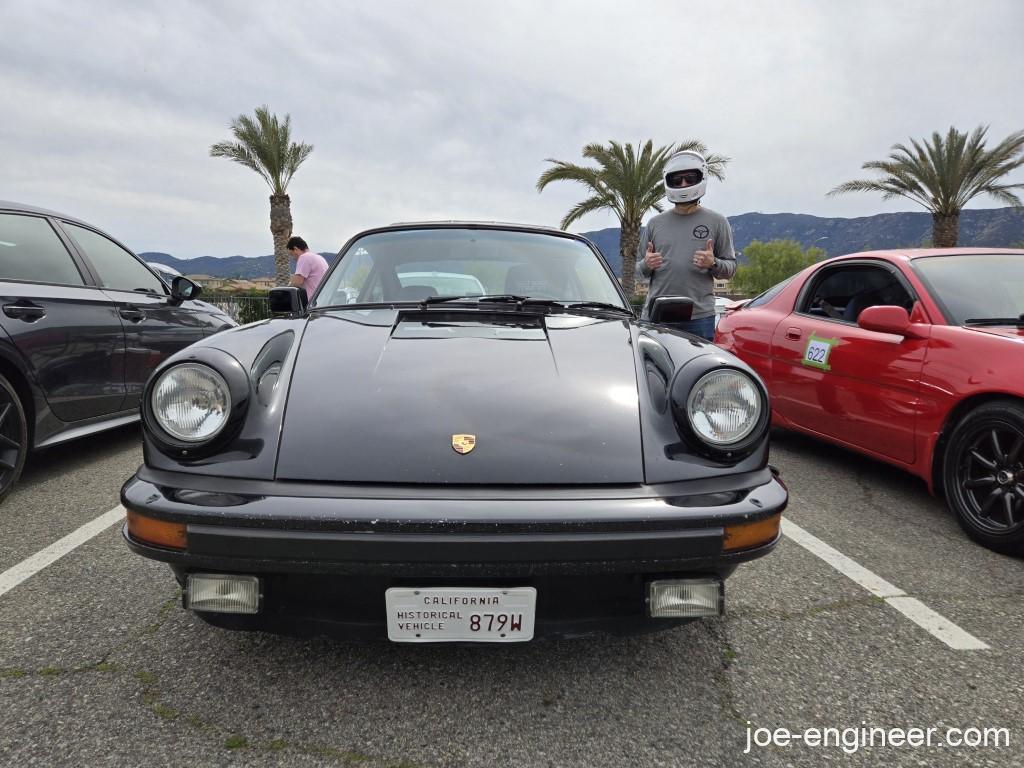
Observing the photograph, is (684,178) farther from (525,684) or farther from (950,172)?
(950,172)

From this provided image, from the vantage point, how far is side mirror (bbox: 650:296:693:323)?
2600 millimetres

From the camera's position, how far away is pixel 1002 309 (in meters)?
3.07

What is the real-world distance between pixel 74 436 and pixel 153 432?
2453 mm

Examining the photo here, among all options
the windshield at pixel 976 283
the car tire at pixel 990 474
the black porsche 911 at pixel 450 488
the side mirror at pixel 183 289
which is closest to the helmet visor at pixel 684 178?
the windshield at pixel 976 283

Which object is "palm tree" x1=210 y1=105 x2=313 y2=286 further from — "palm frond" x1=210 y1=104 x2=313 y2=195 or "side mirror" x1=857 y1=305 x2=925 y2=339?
"side mirror" x1=857 y1=305 x2=925 y2=339

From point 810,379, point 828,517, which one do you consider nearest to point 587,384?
point 828,517

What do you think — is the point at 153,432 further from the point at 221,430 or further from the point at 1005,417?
the point at 1005,417

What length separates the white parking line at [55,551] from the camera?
224cm

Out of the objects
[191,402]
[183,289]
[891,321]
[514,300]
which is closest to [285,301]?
[514,300]

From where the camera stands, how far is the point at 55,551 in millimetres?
2479

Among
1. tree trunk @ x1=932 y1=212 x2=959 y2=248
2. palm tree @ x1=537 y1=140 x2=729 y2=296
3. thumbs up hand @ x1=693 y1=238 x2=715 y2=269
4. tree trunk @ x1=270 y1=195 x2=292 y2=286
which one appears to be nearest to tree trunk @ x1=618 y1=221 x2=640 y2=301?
palm tree @ x1=537 y1=140 x2=729 y2=296

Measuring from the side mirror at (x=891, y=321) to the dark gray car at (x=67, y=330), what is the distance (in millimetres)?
4221

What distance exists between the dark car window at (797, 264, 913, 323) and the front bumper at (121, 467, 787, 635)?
8.72 ft

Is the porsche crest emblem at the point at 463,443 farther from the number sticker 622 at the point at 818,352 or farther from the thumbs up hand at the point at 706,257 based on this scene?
the thumbs up hand at the point at 706,257
